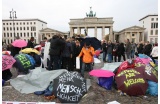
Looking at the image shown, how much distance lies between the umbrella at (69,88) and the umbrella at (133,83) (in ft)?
3.70

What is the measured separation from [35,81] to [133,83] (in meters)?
2.76

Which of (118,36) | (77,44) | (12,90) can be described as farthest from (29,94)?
(118,36)

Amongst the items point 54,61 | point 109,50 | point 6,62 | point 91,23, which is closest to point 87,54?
point 54,61

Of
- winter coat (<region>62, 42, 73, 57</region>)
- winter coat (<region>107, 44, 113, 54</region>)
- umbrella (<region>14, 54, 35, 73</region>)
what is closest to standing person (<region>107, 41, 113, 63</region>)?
winter coat (<region>107, 44, 113, 54</region>)

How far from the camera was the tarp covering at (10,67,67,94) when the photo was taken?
5246 millimetres

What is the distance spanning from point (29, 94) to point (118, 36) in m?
84.3

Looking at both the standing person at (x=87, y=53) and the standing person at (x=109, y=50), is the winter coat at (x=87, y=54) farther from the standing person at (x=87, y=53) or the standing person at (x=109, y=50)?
the standing person at (x=109, y=50)

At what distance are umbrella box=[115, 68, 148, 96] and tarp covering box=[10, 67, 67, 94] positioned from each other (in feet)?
5.57

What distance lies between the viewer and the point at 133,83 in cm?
482

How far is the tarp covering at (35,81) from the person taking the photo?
5246 mm

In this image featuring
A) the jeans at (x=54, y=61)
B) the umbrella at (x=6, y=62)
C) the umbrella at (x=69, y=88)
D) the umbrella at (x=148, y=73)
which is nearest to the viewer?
the umbrella at (x=69, y=88)

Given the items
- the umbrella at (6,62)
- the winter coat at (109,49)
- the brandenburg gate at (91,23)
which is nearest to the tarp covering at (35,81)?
the umbrella at (6,62)

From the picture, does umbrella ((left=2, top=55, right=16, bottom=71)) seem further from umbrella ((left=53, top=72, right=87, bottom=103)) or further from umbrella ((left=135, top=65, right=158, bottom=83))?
umbrella ((left=135, top=65, right=158, bottom=83))

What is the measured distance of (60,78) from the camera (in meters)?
4.58
